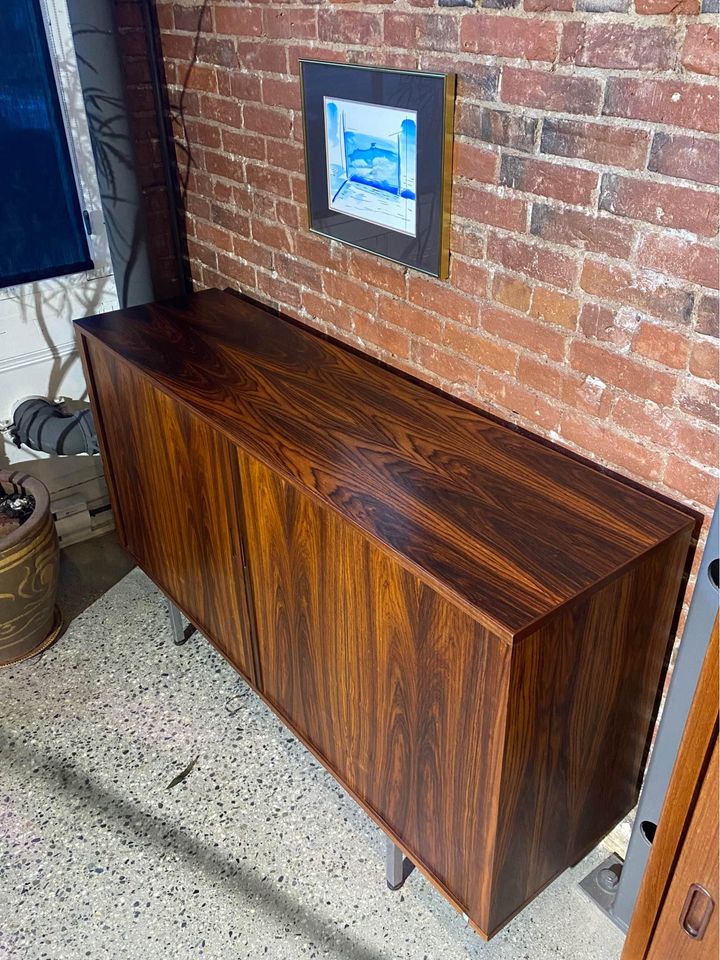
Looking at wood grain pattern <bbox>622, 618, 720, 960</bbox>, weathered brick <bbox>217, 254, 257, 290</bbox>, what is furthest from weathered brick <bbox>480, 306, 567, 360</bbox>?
weathered brick <bbox>217, 254, 257, 290</bbox>

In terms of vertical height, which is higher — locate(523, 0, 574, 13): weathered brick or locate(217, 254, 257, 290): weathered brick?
locate(523, 0, 574, 13): weathered brick

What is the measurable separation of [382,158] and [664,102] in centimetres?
70

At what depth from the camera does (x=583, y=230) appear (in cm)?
149

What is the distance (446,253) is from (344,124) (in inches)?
16.3

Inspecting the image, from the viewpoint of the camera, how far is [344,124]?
74.7 inches

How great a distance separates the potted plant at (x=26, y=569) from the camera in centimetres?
234

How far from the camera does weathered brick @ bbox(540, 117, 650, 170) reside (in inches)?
53.3

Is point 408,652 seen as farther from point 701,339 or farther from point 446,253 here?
point 446,253

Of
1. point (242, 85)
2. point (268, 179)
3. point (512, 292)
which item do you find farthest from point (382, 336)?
point (242, 85)

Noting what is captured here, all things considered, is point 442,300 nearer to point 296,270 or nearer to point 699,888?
point 296,270

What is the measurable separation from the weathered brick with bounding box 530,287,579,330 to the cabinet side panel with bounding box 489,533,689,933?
0.46m

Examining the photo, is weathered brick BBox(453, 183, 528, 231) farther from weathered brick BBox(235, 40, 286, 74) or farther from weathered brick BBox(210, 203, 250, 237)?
weathered brick BBox(210, 203, 250, 237)

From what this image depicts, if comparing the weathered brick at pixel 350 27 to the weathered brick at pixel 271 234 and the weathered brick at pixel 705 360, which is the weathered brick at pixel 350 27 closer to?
the weathered brick at pixel 271 234

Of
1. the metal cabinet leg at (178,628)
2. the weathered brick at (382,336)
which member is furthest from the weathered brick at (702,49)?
the metal cabinet leg at (178,628)
